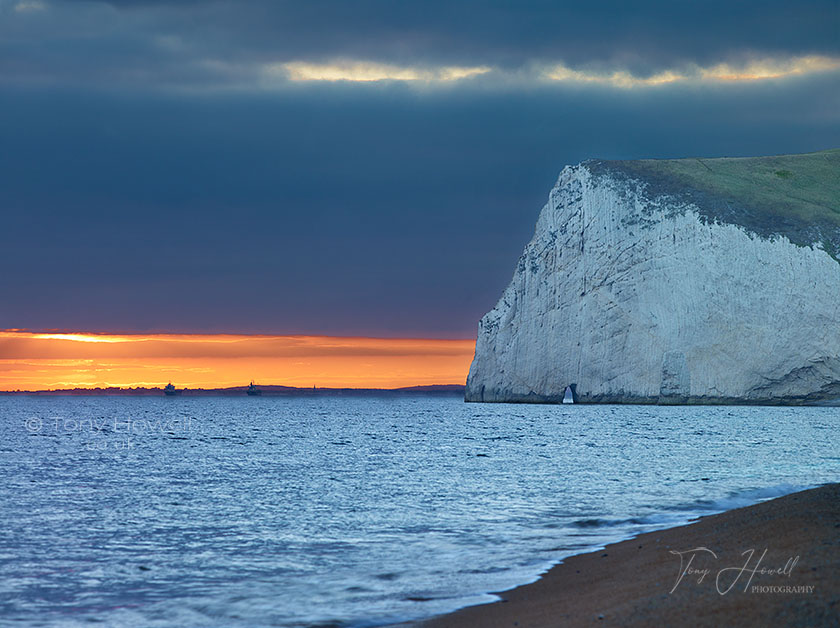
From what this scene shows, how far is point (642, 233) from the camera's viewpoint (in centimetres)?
11131

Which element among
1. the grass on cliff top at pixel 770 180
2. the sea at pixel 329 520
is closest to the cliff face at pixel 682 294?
the grass on cliff top at pixel 770 180

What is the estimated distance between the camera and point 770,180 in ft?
435

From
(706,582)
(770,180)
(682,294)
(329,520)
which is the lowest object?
(329,520)

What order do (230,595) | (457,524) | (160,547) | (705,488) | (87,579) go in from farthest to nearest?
(705,488) < (457,524) < (160,547) < (87,579) < (230,595)

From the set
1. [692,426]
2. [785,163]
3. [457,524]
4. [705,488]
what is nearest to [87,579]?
[457,524]

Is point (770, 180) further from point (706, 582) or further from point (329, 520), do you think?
point (706, 582)

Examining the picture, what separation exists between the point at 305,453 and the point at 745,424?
4166 centimetres

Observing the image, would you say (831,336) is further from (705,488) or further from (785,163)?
(705,488)

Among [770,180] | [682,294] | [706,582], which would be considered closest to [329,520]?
[706,582]

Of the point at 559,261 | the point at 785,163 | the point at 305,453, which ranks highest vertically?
the point at 785,163

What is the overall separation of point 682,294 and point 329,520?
309 ft

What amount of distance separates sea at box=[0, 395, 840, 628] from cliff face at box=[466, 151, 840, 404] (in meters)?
60.0

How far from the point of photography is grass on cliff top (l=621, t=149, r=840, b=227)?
119m

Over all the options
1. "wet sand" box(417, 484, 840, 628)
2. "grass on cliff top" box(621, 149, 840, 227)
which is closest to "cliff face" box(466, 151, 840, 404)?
"grass on cliff top" box(621, 149, 840, 227)
